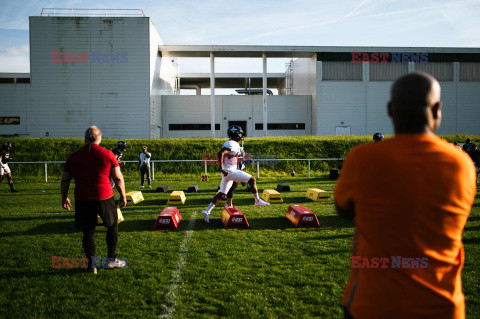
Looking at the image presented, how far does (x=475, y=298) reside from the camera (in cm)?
392

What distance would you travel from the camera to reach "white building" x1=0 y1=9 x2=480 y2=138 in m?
27.7

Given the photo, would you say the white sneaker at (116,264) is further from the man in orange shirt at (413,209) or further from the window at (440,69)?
the window at (440,69)

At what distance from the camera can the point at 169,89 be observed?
119 feet

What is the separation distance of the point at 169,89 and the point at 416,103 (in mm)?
36582

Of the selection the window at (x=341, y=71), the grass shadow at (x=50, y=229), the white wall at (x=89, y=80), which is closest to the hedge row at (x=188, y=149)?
the white wall at (x=89, y=80)

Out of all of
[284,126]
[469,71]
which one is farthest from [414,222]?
[469,71]

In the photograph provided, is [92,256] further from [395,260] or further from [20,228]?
[395,260]

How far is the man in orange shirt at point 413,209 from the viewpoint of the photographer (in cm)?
145

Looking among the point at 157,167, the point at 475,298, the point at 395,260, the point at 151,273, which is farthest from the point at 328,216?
the point at 157,167

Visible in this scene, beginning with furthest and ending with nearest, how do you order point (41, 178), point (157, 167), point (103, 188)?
1. point (157, 167)
2. point (41, 178)
3. point (103, 188)

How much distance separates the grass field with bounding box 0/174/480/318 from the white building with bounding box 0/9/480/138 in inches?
846

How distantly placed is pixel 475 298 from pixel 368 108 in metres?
29.5

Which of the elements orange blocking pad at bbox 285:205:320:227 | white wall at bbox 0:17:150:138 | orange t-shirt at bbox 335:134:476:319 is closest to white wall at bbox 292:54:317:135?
white wall at bbox 0:17:150:138

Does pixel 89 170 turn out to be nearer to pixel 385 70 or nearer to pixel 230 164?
pixel 230 164
